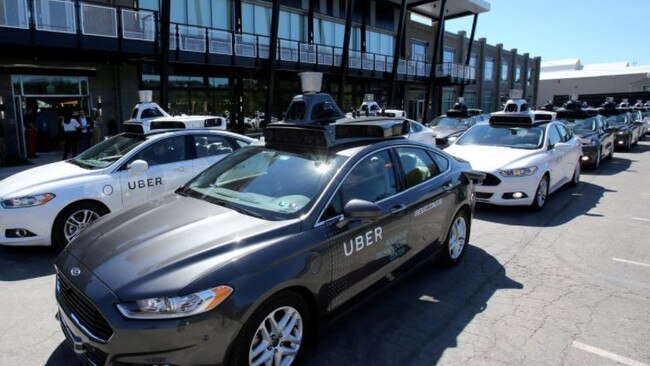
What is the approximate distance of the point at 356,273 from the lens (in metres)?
3.36

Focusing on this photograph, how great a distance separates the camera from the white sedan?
5129 millimetres

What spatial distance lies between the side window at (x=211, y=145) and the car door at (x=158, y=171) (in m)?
0.17

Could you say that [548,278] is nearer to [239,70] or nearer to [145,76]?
[145,76]

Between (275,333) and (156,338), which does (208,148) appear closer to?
(275,333)

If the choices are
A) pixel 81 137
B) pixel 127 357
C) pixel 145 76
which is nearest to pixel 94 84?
pixel 145 76

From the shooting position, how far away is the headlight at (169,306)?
2357 mm

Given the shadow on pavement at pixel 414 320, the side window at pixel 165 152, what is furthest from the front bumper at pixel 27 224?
the shadow on pavement at pixel 414 320

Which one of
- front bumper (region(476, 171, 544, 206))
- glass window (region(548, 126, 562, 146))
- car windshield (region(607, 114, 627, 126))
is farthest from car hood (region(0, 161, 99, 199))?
car windshield (region(607, 114, 627, 126))

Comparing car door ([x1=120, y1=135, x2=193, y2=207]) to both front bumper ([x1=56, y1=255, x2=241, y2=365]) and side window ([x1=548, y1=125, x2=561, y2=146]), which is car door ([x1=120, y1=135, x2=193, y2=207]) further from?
side window ([x1=548, y1=125, x2=561, y2=146])

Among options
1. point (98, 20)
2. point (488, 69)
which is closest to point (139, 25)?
point (98, 20)

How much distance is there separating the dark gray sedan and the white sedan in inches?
55.4

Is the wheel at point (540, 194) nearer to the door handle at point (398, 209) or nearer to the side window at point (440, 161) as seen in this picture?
the side window at point (440, 161)

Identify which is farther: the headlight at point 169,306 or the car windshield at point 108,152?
the car windshield at point 108,152

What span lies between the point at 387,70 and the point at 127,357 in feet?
85.4
